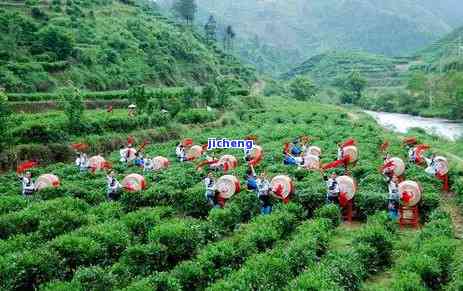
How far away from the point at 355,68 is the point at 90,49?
94654 millimetres

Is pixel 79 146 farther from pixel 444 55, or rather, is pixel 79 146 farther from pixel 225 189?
pixel 444 55

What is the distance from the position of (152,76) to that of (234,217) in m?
50.7

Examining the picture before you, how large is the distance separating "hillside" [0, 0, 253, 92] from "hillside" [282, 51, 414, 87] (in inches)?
2202

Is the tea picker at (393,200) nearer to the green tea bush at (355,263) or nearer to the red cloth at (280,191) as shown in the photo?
the green tea bush at (355,263)

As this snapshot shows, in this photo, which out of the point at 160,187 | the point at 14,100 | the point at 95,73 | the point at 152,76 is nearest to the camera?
the point at 160,187

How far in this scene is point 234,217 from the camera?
21.5m

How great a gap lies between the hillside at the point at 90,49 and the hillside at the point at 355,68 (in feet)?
184

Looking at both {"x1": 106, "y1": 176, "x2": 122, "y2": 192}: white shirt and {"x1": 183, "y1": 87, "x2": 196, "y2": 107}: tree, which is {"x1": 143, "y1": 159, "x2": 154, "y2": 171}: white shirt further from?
{"x1": 183, "y1": 87, "x2": 196, "y2": 107}: tree

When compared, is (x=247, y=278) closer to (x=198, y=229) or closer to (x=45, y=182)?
(x=198, y=229)

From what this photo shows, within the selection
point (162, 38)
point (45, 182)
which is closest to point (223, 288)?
point (45, 182)

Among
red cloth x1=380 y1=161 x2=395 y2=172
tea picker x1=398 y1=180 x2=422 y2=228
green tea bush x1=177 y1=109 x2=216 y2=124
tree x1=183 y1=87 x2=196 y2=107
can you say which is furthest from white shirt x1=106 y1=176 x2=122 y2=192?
tree x1=183 y1=87 x2=196 y2=107

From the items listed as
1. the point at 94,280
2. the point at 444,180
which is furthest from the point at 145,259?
the point at 444,180

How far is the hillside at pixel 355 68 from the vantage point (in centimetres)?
13151

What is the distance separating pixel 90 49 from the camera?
6203 centimetres
